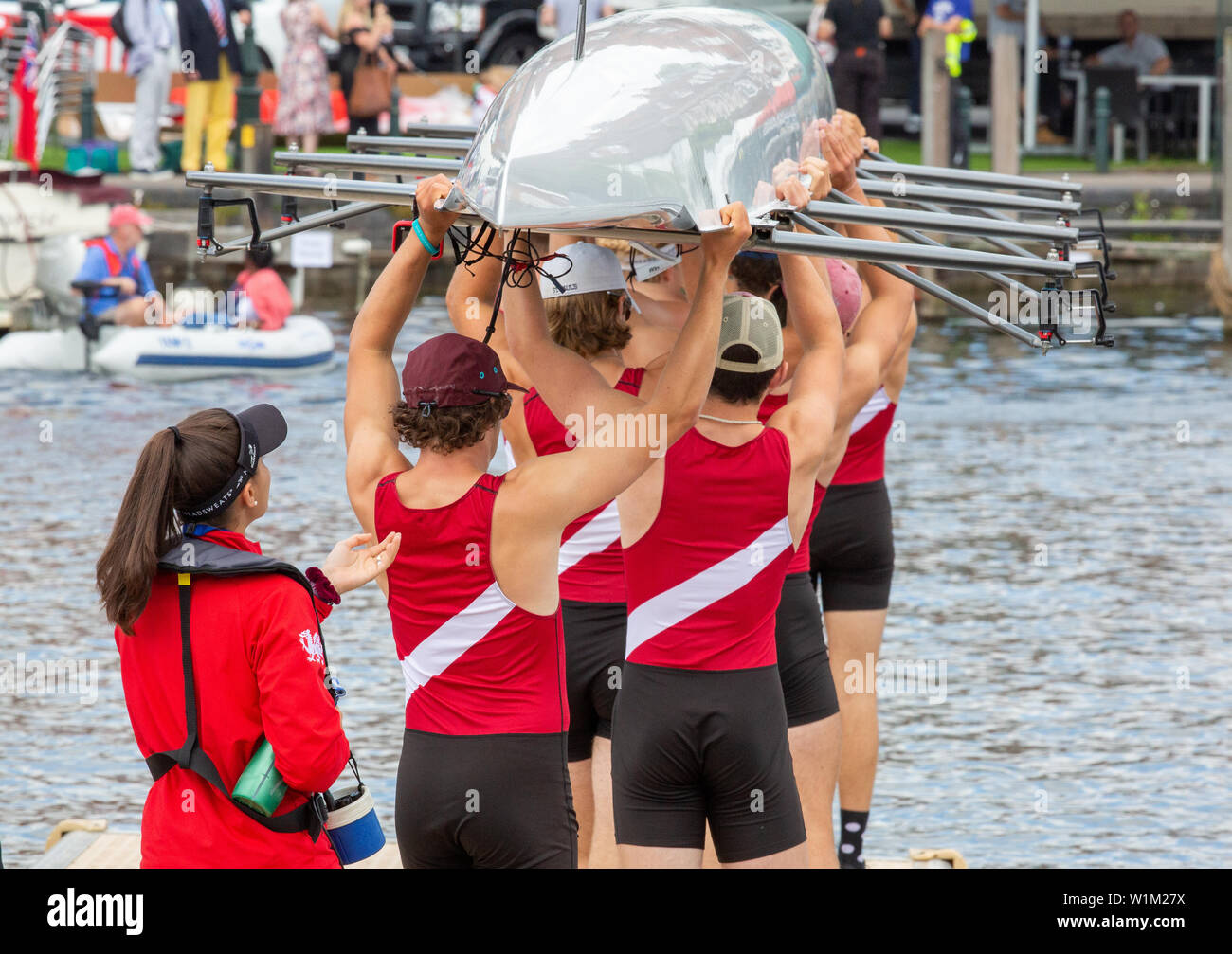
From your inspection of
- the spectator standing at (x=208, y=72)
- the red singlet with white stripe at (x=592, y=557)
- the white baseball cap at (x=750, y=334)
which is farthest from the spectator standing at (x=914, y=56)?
the white baseball cap at (x=750, y=334)

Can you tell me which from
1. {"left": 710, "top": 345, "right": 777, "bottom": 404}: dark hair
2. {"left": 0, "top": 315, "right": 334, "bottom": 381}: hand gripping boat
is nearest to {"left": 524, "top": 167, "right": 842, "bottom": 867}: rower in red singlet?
{"left": 710, "top": 345, "right": 777, "bottom": 404}: dark hair

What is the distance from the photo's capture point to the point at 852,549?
6.11 m

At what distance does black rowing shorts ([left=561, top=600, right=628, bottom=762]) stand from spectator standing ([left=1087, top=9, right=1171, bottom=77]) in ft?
65.4

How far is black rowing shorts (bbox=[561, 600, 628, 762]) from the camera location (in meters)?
5.02

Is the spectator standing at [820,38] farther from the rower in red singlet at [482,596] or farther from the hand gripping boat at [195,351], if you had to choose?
the rower in red singlet at [482,596]

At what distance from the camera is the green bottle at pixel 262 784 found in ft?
11.7

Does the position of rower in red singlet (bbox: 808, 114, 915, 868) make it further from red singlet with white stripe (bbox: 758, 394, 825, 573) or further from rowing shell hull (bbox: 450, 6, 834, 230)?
rowing shell hull (bbox: 450, 6, 834, 230)

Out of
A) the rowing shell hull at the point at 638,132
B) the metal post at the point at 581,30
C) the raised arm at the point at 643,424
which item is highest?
the metal post at the point at 581,30

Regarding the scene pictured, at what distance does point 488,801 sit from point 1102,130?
18.8 meters

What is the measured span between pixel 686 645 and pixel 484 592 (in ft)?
2.17

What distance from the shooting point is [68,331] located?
655 inches

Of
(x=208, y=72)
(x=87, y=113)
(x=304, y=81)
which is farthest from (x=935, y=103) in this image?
(x=87, y=113)

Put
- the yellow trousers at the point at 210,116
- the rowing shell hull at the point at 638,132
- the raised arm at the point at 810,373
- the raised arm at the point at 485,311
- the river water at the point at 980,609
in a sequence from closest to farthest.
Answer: the rowing shell hull at the point at 638,132, the raised arm at the point at 810,373, the raised arm at the point at 485,311, the river water at the point at 980,609, the yellow trousers at the point at 210,116

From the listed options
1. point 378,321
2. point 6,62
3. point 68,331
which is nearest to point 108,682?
point 378,321
